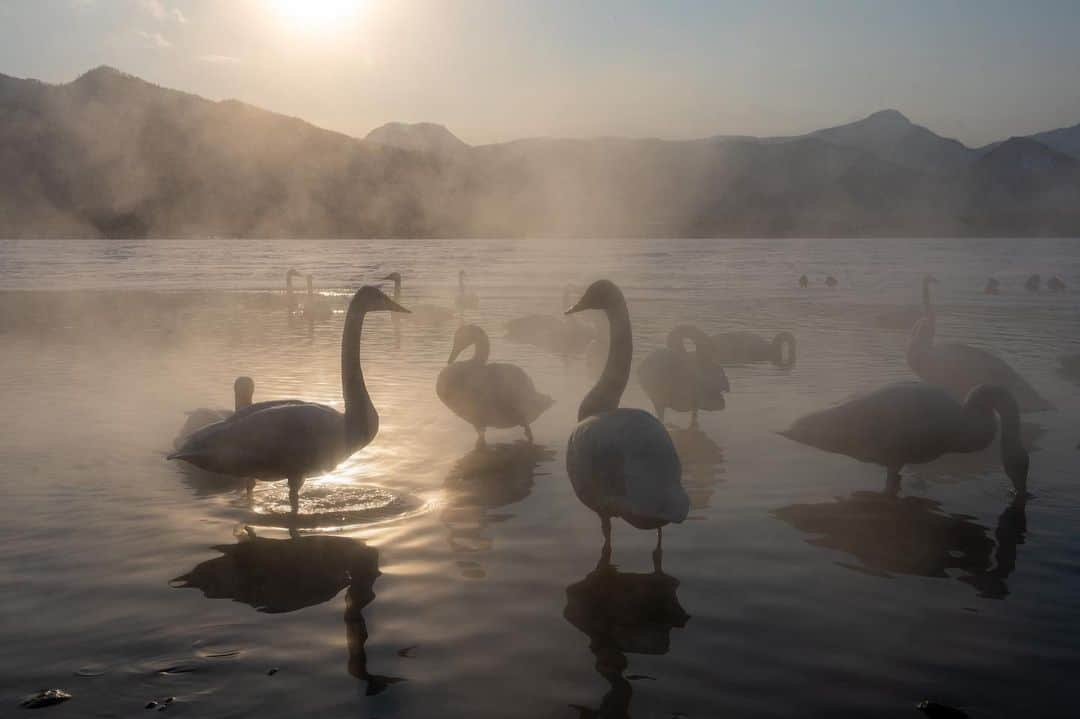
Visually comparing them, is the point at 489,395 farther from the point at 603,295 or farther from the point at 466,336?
the point at 603,295

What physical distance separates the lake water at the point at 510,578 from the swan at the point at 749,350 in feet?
11.4

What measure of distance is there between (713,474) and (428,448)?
146 inches

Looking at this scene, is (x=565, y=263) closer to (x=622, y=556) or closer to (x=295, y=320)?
(x=295, y=320)

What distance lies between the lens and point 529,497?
8.94 metres

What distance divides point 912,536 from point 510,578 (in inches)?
149

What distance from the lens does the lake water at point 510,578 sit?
16.4 ft

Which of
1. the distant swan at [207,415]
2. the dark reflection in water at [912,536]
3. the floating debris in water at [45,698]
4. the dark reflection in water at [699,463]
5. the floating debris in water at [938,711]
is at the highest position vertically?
the distant swan at [207,415]

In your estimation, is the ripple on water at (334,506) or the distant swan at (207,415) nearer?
the ripple on water at (334,506)

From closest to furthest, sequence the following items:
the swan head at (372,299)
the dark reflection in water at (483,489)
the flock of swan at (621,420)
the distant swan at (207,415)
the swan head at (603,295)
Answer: the flock of swan at (621,420)
the dark reflection in water at (483,489)
the swan head at (603,295)
the swan head at (372,299)
the distant swan at (207,415)

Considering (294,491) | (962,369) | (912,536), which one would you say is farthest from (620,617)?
(962,369)

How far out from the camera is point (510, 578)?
6.62 meters

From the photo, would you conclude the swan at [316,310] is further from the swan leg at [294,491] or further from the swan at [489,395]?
the swan leg at [294,491]

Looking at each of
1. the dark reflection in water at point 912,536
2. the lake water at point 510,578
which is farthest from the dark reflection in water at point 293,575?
the dark reflection in water at point 912,536

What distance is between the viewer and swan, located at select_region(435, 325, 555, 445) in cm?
1129
